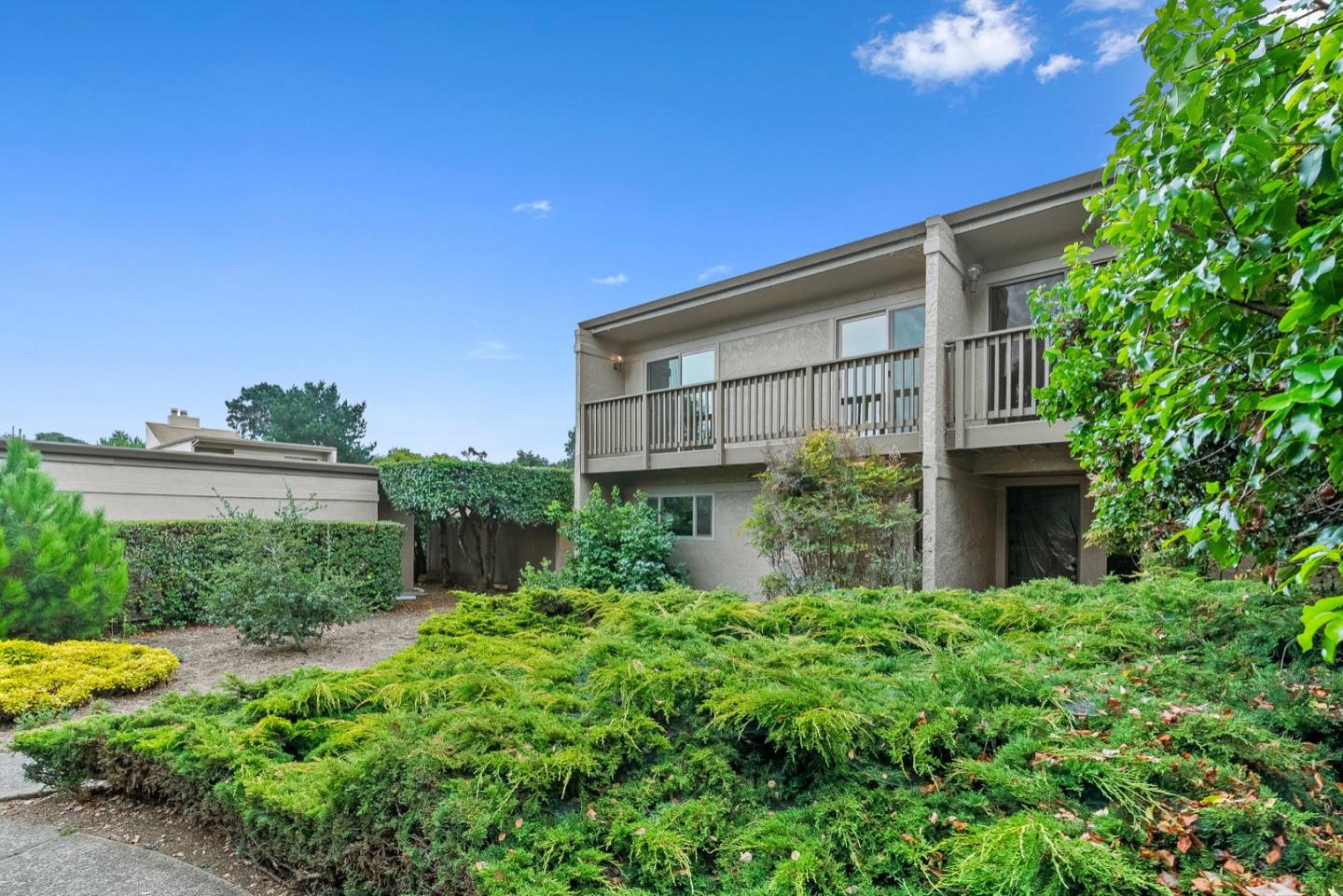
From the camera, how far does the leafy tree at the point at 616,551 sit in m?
11.2

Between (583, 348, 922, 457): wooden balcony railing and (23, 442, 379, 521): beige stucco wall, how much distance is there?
196 inches

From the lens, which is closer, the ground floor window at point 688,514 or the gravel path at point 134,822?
the gravel path at point 134,822

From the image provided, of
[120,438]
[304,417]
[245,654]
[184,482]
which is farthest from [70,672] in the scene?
[304,417]

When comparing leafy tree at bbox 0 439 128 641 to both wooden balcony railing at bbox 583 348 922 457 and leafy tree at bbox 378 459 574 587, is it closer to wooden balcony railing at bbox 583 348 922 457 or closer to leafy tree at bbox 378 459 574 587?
leafy tree at bbox 378 459 574 587

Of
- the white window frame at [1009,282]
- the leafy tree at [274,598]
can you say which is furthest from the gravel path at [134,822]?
the white window frame at [1009,282]

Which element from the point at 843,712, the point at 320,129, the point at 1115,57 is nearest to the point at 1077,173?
the point at 1115,57

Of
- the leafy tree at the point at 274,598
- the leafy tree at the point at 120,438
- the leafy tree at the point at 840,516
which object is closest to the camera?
the leafy tree at the point at 274,598

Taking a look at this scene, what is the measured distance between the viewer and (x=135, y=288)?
50.4 ft

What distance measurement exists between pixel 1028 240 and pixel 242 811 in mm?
10097

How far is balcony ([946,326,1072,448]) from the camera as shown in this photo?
26.4 feet

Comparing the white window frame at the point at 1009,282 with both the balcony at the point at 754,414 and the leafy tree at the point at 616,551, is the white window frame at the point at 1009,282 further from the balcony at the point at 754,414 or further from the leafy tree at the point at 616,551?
the leafy tree at the point at 616,551

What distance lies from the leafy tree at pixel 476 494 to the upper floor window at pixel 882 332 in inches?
241

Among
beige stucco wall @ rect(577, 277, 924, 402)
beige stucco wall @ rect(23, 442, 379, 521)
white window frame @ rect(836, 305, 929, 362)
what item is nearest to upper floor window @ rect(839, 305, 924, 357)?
white window frame @ rect(836, 305, 929, 362)

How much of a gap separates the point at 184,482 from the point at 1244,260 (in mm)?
13031
